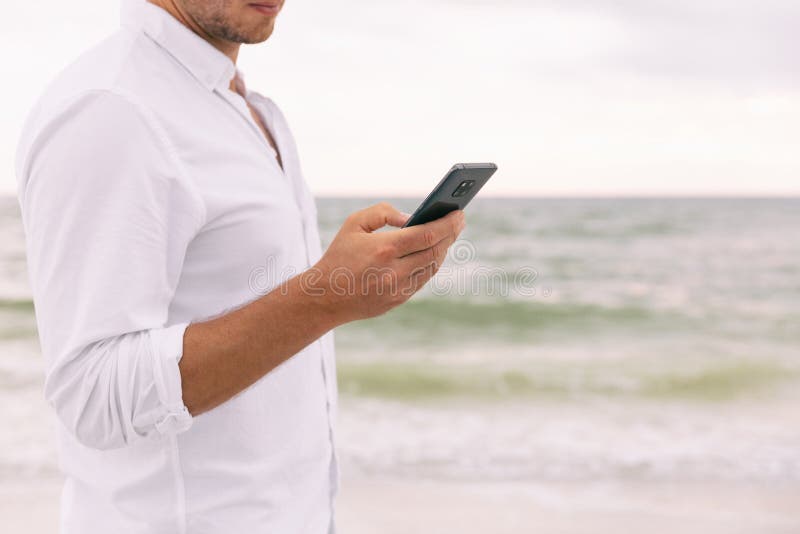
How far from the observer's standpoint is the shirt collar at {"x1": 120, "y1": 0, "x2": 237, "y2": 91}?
115 cm

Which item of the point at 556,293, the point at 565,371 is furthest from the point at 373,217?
the point at 556,293

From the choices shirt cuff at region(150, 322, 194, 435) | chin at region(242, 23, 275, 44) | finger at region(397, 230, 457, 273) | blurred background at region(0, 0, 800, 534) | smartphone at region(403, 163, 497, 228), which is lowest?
blurred background at region(0, 0, 800, 534)

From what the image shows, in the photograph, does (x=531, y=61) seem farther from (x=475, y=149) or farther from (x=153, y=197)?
(x=153, y=197)

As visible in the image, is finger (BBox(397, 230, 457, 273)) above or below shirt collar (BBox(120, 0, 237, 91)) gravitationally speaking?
below

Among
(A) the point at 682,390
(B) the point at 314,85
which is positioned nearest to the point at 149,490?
(A) the point at 682,390

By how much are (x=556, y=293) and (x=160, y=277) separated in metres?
11.6

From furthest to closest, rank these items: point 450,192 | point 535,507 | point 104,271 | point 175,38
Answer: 1. point 535,507
2. point 175,38
3. point 450,192
4. point 104,271

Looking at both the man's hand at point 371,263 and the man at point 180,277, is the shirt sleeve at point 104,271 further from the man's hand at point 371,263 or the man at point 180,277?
the man's hand at point 371,263

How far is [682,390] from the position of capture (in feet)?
23.5

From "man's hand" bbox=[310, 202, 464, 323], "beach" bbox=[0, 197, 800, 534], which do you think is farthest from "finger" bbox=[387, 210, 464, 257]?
"beach" bbox=[0, 197, 800, 534]

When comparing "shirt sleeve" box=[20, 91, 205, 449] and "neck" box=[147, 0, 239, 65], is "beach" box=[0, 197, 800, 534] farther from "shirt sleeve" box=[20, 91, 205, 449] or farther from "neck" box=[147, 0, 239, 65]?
"shirt sleeve" box=[20, 91, 205, 449]

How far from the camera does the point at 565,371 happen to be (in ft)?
25.5

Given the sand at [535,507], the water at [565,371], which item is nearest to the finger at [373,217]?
the sand at [535,507]

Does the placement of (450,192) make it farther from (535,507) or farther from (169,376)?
(535,507)
